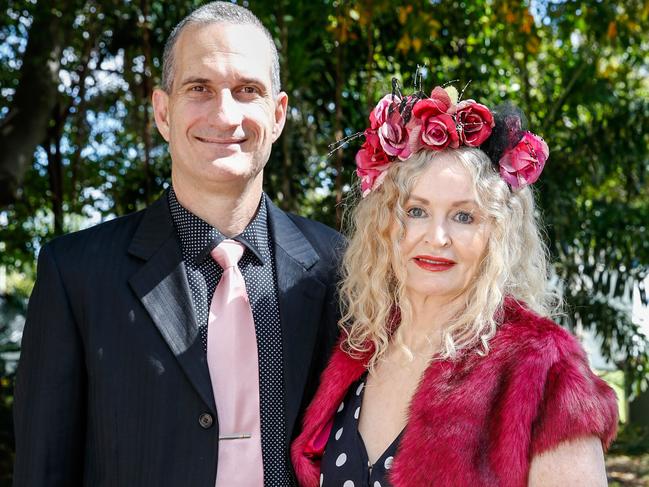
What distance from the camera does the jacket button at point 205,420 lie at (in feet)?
7.31

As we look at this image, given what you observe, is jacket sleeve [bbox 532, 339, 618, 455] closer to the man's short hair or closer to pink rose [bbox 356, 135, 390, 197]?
pink rose [bbox 356, 135, 390, 197]

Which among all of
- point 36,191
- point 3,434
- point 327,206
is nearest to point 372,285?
point 327,206

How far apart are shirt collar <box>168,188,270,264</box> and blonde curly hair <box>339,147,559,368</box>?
28 cm

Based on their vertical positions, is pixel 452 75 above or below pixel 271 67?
above

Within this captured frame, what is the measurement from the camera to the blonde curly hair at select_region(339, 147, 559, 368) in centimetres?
217

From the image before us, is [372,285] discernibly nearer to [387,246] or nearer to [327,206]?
[387,246]

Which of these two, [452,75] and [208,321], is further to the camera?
[452,75]

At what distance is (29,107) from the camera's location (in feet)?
19.6

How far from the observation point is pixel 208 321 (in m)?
2.38

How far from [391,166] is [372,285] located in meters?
0.35

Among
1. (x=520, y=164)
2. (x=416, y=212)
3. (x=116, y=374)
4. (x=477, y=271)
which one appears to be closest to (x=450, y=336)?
(x=477, y=271)

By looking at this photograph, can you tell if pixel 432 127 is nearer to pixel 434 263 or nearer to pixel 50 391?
pixel 434 263

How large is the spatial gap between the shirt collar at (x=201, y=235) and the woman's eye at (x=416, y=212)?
Answer: 0.53 m

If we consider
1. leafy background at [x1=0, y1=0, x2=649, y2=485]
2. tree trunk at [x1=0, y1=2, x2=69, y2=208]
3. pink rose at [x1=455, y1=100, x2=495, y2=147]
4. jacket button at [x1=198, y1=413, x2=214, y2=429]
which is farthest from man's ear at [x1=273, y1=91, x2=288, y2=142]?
tree trunk at [x1=0, y1=2, x2=69, y2=208]
